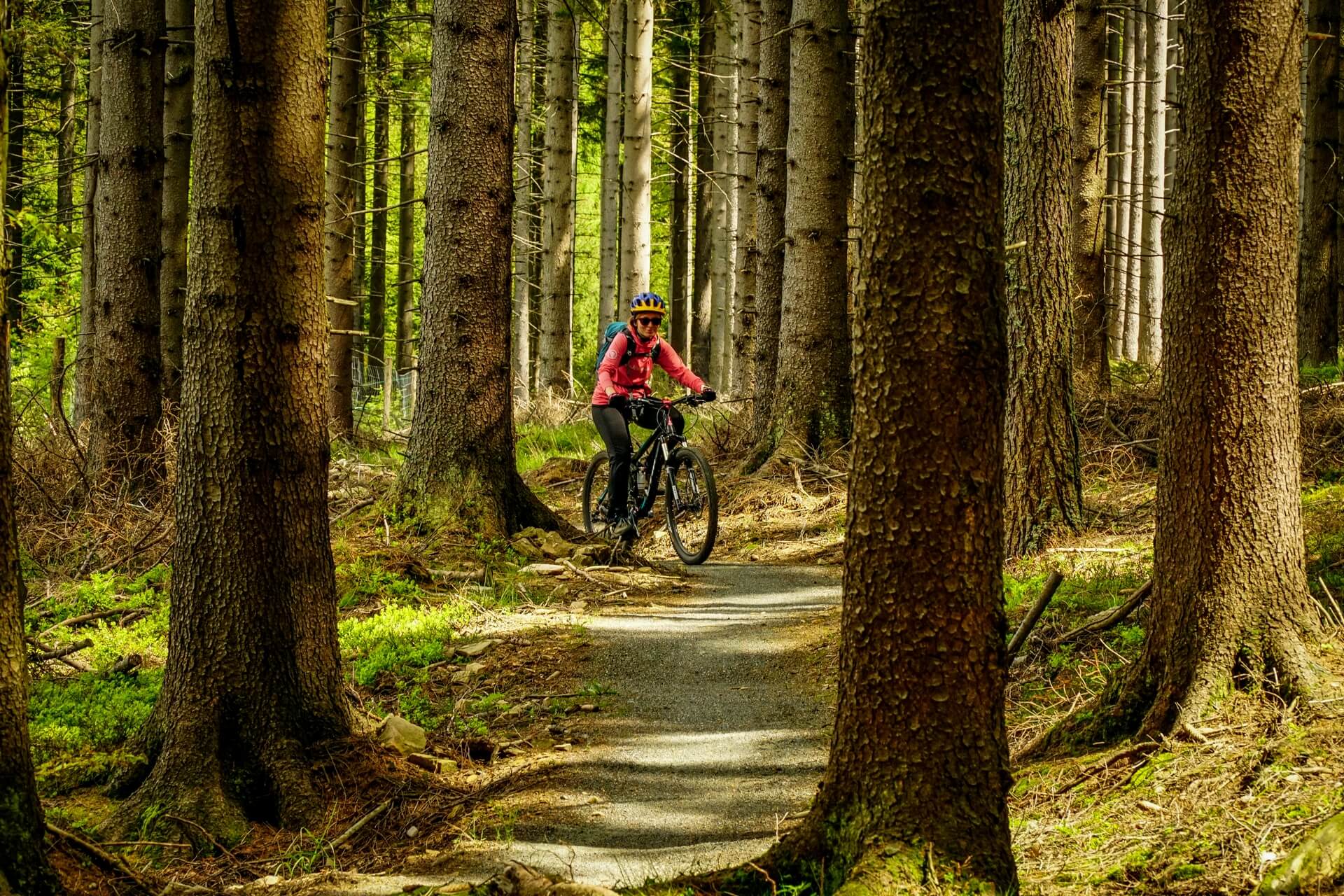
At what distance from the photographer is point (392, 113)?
102 ft

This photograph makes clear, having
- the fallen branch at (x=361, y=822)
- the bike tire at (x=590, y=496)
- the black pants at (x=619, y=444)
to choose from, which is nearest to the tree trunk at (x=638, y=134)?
the bike tire at (x=590, y=496)

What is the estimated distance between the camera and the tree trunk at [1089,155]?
1234cm

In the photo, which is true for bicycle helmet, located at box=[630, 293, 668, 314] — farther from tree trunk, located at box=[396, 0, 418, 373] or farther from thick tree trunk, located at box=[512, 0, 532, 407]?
tree trunk, located at box=[396, 0, 418, 373]

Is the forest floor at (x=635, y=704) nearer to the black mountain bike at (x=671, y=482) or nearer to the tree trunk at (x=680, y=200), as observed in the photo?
the black mountain bike at (x=671, y=482)

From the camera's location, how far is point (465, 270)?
9.80 metres

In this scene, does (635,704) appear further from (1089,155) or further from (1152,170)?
(1152,170)

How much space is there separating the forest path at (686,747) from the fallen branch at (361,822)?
58 centimetres

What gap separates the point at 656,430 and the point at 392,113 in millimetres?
23253

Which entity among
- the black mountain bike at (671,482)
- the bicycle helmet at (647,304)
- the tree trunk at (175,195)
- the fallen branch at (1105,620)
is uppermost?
the tree trunk at (175,195)

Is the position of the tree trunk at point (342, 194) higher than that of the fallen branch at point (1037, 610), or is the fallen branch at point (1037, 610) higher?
the tree trunk at point (342, 194)

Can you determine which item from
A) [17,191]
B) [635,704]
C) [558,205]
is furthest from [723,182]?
[635,704]

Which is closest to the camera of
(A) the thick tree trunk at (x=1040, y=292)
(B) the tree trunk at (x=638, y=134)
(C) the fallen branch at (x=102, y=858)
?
(C) the fallen branch at (x=102, y=858)

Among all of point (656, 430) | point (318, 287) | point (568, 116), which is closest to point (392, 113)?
point (568, 116)

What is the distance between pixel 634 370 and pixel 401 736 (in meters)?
5.44
